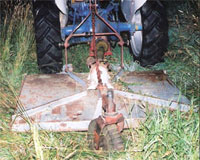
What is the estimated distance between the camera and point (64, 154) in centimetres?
200

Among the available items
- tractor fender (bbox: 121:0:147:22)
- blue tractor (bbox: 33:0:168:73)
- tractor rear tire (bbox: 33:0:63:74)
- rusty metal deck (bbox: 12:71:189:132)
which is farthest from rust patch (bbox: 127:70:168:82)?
tractor rear tire (bbox: 33:0:63:74)

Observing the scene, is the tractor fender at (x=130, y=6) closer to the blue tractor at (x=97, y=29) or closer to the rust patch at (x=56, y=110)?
the blue tractor at (x=97, y=29)

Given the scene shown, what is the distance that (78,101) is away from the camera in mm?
2541

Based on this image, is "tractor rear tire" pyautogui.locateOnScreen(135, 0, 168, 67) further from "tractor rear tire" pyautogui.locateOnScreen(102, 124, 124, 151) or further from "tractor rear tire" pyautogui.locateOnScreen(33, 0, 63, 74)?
"tractor rear tire" pyautogui.locateOnScreen(102, 124, 124, 151)

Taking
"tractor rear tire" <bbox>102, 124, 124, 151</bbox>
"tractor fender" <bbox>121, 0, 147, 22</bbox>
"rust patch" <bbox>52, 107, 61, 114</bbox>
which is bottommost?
"tractor rear tire" <bbox>102, 124, 124, 151</bbox>

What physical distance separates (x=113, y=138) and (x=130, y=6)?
1.90m

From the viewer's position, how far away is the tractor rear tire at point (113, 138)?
1966mm

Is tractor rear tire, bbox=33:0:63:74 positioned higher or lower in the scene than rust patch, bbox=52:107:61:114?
higher

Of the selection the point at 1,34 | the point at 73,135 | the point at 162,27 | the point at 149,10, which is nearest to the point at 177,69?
the point at 162,27

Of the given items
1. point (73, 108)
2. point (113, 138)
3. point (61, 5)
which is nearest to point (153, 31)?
point (61, 5)

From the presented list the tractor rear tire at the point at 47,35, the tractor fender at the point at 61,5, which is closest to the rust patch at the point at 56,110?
the tractor rear tire at the point at 47,35

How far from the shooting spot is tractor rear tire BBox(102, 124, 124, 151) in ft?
6.45

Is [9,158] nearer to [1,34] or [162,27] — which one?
[162,27]

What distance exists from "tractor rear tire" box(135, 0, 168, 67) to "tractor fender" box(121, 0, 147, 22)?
0.39ft
